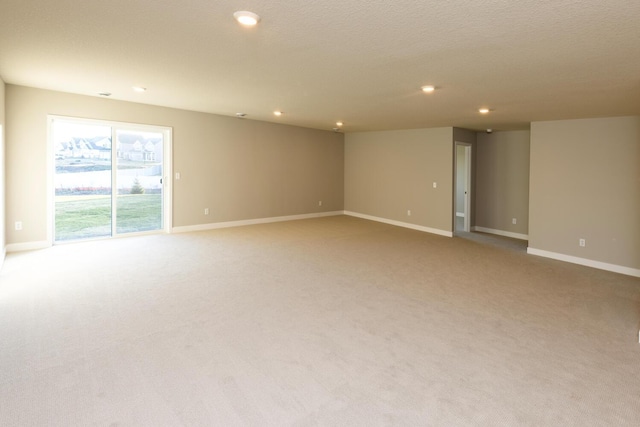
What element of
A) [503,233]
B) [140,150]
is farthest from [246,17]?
[503,233]

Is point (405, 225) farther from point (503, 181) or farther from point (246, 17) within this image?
point (246, 17)

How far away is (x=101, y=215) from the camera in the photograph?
650 cm

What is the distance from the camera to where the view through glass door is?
6.03 m

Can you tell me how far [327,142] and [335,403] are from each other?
26.3 feet

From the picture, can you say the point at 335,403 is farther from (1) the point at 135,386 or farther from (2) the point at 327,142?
(2) the point at 327,142

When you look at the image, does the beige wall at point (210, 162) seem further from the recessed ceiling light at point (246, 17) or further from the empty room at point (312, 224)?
the recessed ceiling light at point (246, 17)

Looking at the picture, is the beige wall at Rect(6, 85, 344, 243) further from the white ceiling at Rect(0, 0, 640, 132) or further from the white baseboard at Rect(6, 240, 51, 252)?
the white ceiling at Rect(0, 0, 640, 132)

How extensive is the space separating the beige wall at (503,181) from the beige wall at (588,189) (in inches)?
58.1

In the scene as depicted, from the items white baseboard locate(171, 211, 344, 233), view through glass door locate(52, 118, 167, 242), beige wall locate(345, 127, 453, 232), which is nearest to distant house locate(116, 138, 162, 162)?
view through glass door locate(52, 118, 167, 242)

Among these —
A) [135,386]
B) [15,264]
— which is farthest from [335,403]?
[15,264]

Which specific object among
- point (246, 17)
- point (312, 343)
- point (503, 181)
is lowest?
point (312, 343)

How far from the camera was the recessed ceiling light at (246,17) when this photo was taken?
2400mm

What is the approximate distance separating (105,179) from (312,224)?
13.9 ft

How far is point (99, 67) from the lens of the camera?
3.96 metres
